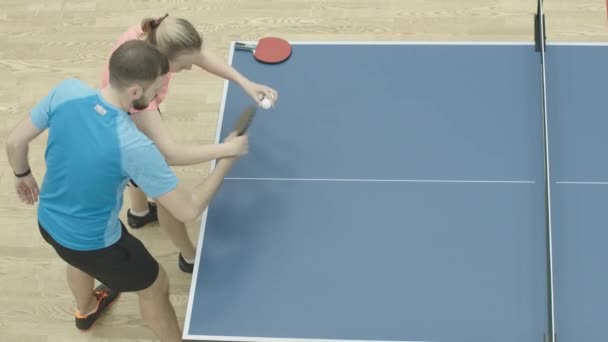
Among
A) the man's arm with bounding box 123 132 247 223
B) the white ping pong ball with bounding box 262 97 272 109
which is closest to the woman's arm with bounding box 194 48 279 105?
the white ping pong ball with bounding box 262 97 272 109

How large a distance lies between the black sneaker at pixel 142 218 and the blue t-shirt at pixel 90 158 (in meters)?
1.31

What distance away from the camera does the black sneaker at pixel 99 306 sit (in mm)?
3789

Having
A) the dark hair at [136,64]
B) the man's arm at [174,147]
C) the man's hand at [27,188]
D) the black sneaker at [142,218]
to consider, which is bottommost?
the black sneaker at [142,218]

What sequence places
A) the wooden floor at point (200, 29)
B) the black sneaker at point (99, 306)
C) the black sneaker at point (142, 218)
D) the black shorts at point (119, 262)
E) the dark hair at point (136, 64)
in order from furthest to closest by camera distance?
the wooden floor at point (200, 29) → the black sneaker at point (142, 218) → the black sneaker at point (99, 306) → the black shorts at point (119, 262) → the dark hair at point (136, 64)

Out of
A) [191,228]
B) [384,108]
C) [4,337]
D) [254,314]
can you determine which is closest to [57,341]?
[4,337]

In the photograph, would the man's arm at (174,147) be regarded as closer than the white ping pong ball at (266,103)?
Yes

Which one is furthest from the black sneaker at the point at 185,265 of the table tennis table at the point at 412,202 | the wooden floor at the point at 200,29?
the table tennis table at the point at 412,202

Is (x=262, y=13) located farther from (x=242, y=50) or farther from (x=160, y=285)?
(x=160, y=285)

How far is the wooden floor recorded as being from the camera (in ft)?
15.0

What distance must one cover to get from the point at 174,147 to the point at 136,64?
0.49 meters

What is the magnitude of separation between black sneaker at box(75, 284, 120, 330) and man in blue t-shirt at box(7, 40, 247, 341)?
738mm

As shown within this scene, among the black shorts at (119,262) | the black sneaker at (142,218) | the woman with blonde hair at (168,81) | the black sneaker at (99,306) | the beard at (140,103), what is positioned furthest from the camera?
the black sneaker at (142,218)

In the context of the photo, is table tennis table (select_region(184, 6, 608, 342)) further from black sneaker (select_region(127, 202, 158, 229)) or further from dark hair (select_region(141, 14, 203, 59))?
black sneaker (select_region(127, 202, 158, 229))

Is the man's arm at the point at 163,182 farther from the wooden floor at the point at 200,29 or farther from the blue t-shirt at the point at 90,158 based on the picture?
the wooden floor at the point at 200,29
